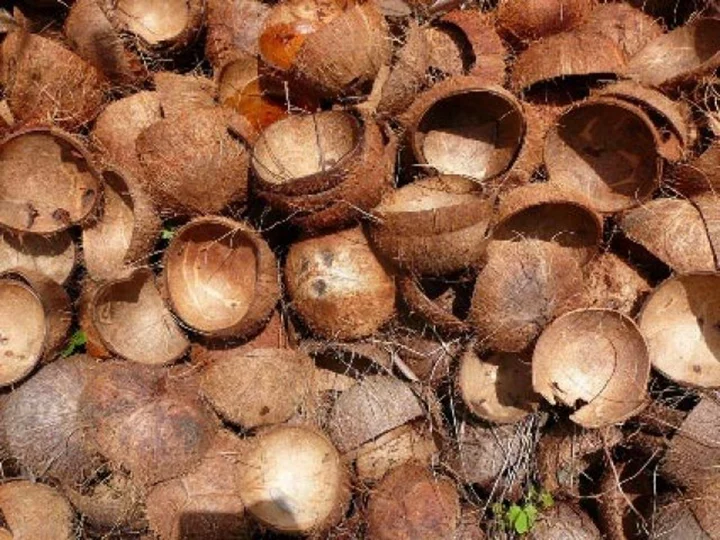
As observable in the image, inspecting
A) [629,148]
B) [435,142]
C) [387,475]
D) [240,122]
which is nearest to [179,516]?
[387,475]

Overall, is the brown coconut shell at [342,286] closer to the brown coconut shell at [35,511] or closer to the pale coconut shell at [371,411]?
the pale coconut shell at [371,411]

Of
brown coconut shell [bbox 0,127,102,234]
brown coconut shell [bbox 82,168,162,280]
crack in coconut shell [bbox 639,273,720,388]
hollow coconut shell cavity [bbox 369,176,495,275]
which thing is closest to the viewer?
hollow coconut shell cavity [bbox 369,176,495,275]

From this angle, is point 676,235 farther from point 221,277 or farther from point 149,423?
point 149,423

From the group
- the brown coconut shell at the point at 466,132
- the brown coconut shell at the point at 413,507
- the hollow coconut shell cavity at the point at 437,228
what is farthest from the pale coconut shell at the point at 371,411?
the brown coconut shell at the point at 466,132

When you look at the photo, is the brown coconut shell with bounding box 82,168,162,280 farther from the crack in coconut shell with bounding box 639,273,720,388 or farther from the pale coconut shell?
the crack in coconut shell with bounding box 639,273,720,388

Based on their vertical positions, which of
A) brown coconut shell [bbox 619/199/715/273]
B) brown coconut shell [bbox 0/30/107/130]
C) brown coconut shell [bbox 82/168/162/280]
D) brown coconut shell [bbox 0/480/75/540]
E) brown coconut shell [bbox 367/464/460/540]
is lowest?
brown coconut shell [bbox 0/480/75/540]

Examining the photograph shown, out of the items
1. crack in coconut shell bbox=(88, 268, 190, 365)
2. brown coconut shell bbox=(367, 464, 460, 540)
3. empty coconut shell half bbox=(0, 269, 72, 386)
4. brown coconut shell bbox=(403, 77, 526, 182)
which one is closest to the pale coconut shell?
brown coconut shell bbox=(367, 464, 460, 540)
